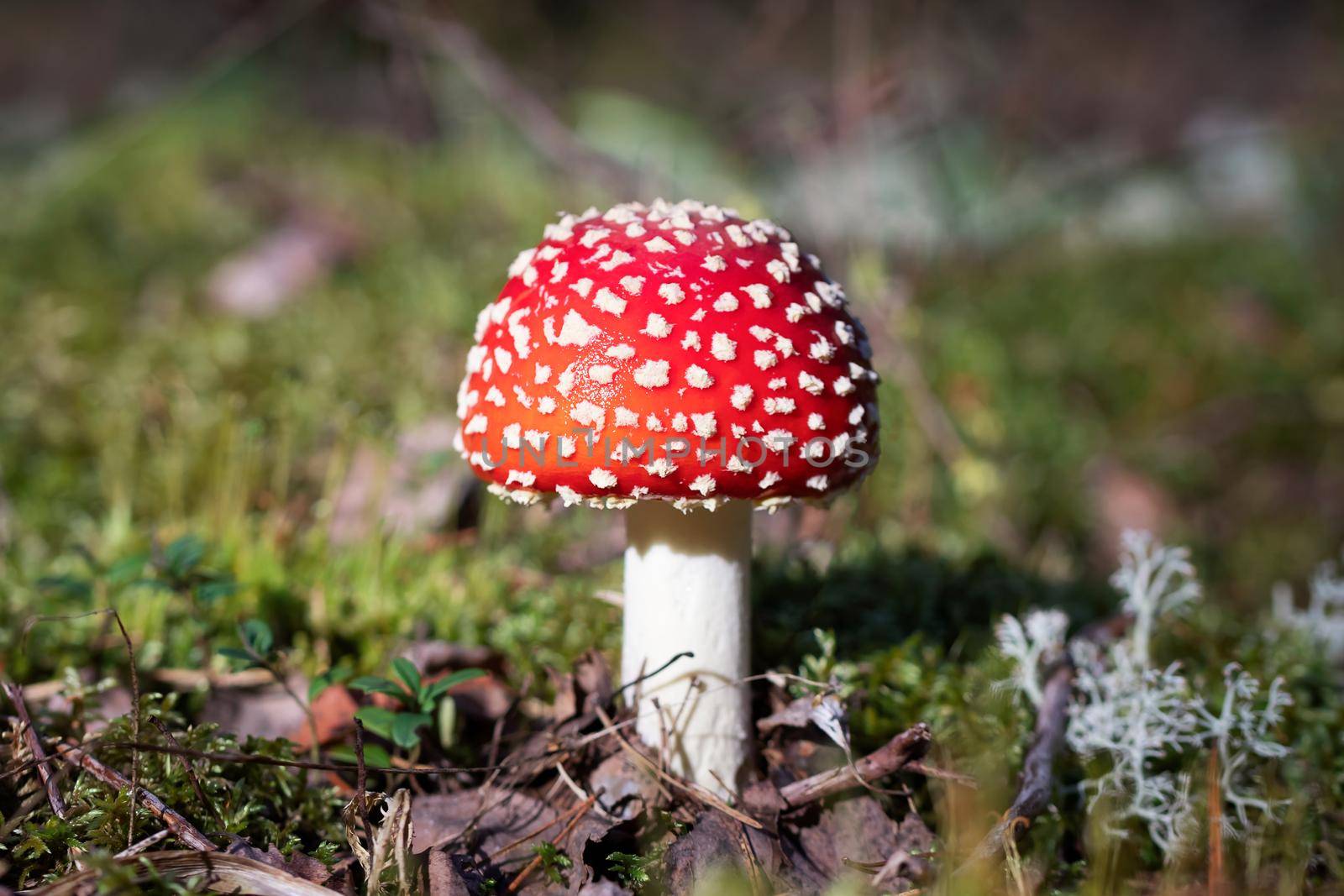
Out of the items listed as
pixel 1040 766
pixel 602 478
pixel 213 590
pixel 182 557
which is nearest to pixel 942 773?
pixel 1040 766

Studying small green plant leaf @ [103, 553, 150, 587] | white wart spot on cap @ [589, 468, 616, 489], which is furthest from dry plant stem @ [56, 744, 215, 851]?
white wart spot on cap @ [589, 468, 616, 489]

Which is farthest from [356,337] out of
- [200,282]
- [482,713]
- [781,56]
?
[781,56]

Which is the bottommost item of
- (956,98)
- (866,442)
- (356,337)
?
(866,442)

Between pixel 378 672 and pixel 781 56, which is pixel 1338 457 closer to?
pixel 378 672

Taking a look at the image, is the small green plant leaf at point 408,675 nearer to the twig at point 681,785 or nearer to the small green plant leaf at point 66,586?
the twig at point 681,785

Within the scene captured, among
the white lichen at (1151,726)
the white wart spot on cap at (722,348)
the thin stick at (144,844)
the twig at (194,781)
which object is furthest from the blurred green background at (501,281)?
the white wart spot on cap at (722,348)

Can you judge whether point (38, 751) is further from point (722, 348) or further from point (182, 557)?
point (722, 348)

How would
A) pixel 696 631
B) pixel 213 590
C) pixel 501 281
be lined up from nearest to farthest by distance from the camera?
1. pixel 696 631
2. pixel 213 590
3. pixel 501 281
